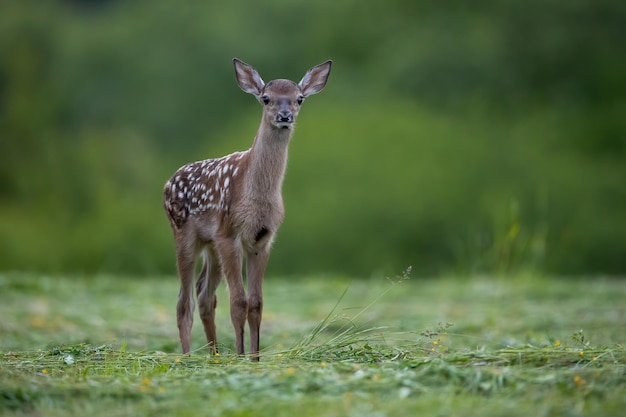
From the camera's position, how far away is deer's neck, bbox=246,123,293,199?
29.4 feet

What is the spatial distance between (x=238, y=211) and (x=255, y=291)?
70 centimetres

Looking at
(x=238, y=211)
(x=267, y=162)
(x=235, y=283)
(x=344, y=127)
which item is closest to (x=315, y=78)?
(x=267, y=162)

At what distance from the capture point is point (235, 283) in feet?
28.9

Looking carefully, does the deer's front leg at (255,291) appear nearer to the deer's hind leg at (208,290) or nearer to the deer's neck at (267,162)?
the deer's neck at (267,162)

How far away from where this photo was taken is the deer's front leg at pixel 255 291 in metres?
8.66

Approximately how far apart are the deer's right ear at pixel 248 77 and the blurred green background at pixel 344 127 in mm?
10578

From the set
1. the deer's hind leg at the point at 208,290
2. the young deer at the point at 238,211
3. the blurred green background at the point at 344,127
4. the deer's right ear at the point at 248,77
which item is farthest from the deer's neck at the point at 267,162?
the blurred green background at the point at 344,127

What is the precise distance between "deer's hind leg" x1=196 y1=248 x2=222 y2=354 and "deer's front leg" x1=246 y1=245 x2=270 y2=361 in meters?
0.72

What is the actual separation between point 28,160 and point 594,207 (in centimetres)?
1313

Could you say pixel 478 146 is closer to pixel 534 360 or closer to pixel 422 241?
pixel 422 241

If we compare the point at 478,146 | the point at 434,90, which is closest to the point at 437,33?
the point at 434,90

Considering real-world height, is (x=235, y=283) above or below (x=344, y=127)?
below

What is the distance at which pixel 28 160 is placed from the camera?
81.6 ft

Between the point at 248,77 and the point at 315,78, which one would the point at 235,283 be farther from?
the point at 315,78
